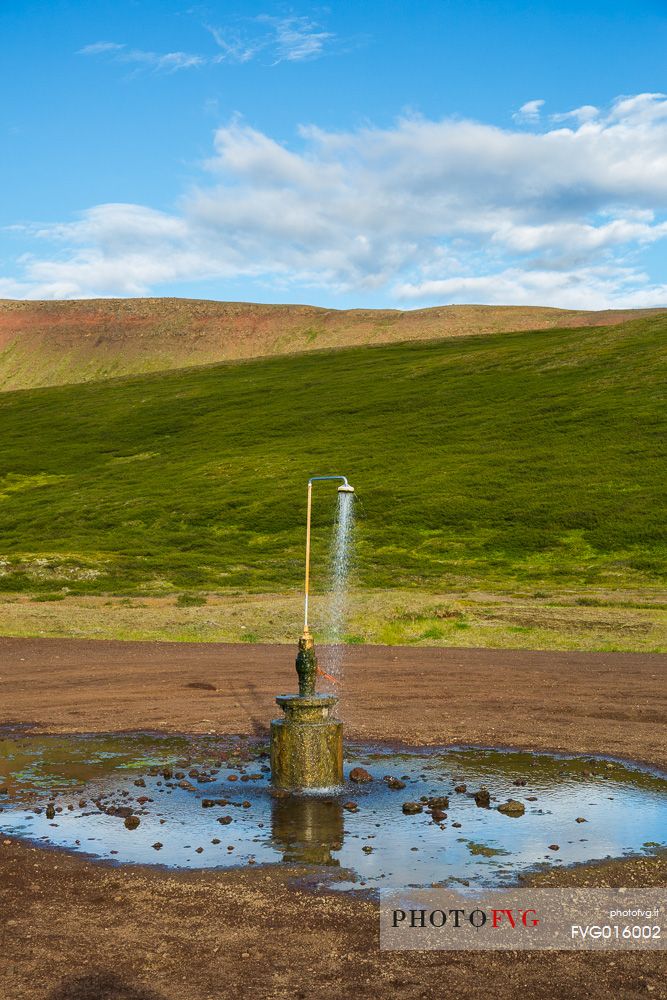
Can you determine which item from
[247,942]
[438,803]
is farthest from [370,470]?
[247,942]

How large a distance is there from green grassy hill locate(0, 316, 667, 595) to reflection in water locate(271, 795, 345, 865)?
44738 mm

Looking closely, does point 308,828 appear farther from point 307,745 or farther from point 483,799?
point 483,799

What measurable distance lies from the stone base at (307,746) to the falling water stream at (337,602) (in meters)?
3.14

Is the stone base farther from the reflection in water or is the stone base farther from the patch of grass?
the patch of grass

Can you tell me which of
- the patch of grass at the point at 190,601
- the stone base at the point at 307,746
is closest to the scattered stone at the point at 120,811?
the stone base at the point at 307,746

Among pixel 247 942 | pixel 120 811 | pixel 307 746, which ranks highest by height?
pixel 307 746

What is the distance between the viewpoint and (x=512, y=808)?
15.9 m

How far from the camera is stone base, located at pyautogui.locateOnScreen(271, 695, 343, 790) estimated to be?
17047 mm

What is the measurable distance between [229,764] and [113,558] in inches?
2243

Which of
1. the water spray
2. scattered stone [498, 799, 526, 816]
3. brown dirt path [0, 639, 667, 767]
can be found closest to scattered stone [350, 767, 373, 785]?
the water spray

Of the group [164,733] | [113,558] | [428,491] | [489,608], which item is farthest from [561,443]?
[164,733]

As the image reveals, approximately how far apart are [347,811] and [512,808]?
2682 mm

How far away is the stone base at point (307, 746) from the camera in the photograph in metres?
17.0

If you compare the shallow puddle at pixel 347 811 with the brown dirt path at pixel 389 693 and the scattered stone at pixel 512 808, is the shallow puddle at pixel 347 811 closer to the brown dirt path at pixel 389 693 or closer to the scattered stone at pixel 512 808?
the scattered stone at pixel 512 808
